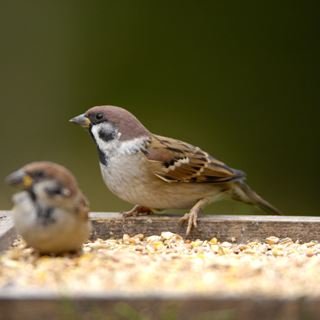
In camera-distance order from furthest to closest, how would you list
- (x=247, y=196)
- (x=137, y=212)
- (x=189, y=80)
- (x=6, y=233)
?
(x=189, y=80) → (x=247, y=196) → (x=137, y=212) → (x=6, y=233)

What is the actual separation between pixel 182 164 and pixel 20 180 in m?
1.71

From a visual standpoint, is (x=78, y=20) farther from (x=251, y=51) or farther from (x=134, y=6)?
(x=251, y=51)

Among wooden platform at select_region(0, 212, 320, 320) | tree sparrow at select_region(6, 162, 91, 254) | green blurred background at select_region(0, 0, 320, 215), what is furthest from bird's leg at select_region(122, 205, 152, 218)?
green blurred background at select_region(0, 0, 320, 215)

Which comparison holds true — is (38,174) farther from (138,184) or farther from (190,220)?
(138,184)

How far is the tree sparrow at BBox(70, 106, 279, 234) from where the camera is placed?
193 inches

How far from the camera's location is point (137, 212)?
16.0ft

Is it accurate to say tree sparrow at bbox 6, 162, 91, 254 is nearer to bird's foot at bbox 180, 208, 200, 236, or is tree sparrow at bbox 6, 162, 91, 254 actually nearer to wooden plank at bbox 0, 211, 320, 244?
wooden plank at bbox 0, 211, 320, 244

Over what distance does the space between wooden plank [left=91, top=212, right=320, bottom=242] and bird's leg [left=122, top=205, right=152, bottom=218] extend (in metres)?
0.06

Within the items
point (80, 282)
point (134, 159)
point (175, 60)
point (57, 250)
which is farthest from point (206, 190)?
point (175, 60)

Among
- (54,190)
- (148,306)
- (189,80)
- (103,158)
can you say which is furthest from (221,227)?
(189,80)

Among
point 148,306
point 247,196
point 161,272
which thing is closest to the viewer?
point 148,306

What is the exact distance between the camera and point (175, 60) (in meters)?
9.10

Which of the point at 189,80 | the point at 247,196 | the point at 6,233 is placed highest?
the point at 189,80

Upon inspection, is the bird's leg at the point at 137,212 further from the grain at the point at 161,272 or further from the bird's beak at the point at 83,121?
the grain at the point at 161,272
